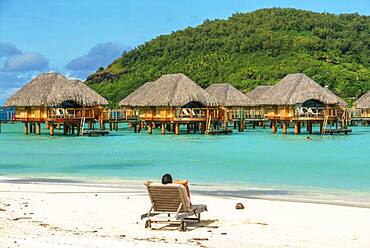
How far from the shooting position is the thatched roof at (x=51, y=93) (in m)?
40.3

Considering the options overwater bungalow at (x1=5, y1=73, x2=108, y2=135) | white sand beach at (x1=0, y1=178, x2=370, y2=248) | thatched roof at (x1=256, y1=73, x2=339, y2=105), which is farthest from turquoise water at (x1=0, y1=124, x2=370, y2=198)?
thatched roof at (x1=256, y1=73, x2=339, y2=105)

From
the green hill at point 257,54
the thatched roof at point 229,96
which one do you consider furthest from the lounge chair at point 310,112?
the green hill at point 257,54

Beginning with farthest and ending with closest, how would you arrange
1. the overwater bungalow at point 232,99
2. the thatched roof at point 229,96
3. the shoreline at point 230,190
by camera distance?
the thatched roof at point 229,96 < the overwater bungalow at point 232,99 < the shoreline at point 230,190

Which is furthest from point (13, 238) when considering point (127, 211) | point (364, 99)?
point (364, 99)

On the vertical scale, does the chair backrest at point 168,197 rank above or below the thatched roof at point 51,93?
below

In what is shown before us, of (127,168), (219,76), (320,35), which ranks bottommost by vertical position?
(127,168)

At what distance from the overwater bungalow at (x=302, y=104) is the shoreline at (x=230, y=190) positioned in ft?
83.1

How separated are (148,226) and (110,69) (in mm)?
84136

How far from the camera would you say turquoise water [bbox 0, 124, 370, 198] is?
655 inches

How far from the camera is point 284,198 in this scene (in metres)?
12.9

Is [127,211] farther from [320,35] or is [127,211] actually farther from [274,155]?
[320,35]

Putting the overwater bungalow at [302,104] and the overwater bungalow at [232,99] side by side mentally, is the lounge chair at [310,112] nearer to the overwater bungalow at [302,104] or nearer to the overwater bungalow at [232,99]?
the overwater bungalow at [302,104]

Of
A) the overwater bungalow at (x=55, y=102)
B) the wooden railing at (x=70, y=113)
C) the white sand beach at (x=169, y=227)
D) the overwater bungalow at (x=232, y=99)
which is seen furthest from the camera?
the overwater bungalow at (x=232, y=99)

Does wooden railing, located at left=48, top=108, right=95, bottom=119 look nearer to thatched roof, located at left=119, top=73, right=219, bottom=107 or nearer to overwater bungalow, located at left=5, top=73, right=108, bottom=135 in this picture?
overwater bungalow, located at left=5, top=73, right=108, bottom=135
